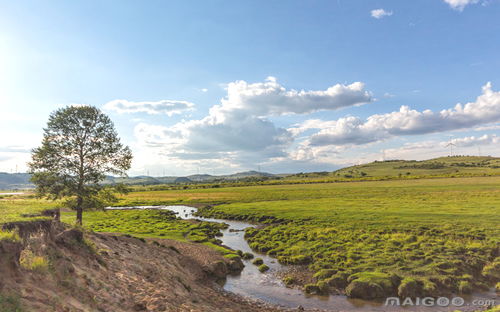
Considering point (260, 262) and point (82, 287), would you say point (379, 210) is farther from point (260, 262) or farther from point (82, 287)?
point (82, 287)

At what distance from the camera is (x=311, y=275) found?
28.0m

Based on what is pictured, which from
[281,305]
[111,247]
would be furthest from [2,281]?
[281,305]

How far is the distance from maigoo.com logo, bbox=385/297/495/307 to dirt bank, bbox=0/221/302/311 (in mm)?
10050

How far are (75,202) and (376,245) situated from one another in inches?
1536

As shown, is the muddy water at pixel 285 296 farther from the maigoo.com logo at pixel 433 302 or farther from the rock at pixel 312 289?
the rock at pixel 312 289

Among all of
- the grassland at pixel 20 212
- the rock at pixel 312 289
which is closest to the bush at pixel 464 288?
the rock at pixel 312 289

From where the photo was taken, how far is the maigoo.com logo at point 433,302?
2101cm

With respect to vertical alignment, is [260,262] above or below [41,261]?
below

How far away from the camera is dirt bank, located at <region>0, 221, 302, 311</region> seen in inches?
450

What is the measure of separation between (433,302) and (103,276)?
25.0 meters

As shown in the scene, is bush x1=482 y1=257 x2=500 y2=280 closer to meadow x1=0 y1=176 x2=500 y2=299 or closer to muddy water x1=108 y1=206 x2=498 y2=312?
meadow x1=0 y1=176 x2=500 y2=299

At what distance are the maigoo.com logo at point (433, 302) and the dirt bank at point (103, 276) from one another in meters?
10.1

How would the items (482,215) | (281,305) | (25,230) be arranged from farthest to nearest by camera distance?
1. (482,215)
2. (281,305)
3. (25,230)

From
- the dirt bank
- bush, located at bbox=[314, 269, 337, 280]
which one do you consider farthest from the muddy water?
bush, located at bbox=[314, 269, 337, 280]
